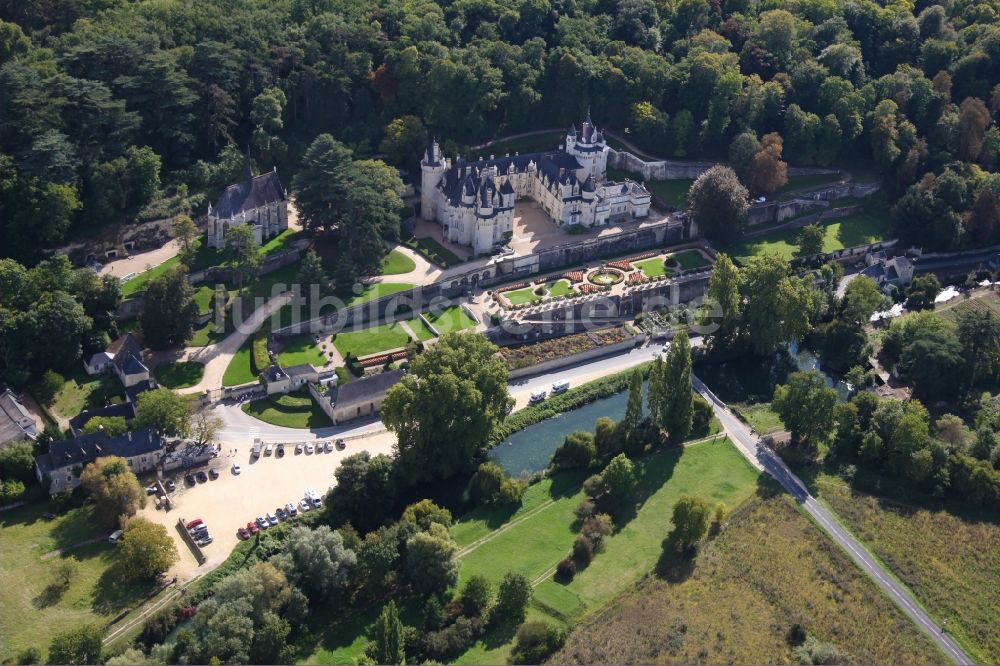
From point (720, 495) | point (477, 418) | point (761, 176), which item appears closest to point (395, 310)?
point (477, 418)

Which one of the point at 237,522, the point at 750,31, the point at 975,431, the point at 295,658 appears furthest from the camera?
the point at 750,31

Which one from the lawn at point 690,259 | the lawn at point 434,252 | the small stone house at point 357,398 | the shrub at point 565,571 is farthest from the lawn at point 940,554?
the lawn at point 434,252

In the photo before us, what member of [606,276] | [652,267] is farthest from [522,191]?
[652,267]

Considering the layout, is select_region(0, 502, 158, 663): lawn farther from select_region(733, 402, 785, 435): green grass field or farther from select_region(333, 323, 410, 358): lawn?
select_region(733, 402, 785, 435): green grass field

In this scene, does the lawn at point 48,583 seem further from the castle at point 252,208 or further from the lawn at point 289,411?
the castle at point 252,208

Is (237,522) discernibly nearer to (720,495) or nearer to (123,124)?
(720,495)

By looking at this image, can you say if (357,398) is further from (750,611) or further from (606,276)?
(750,611)
